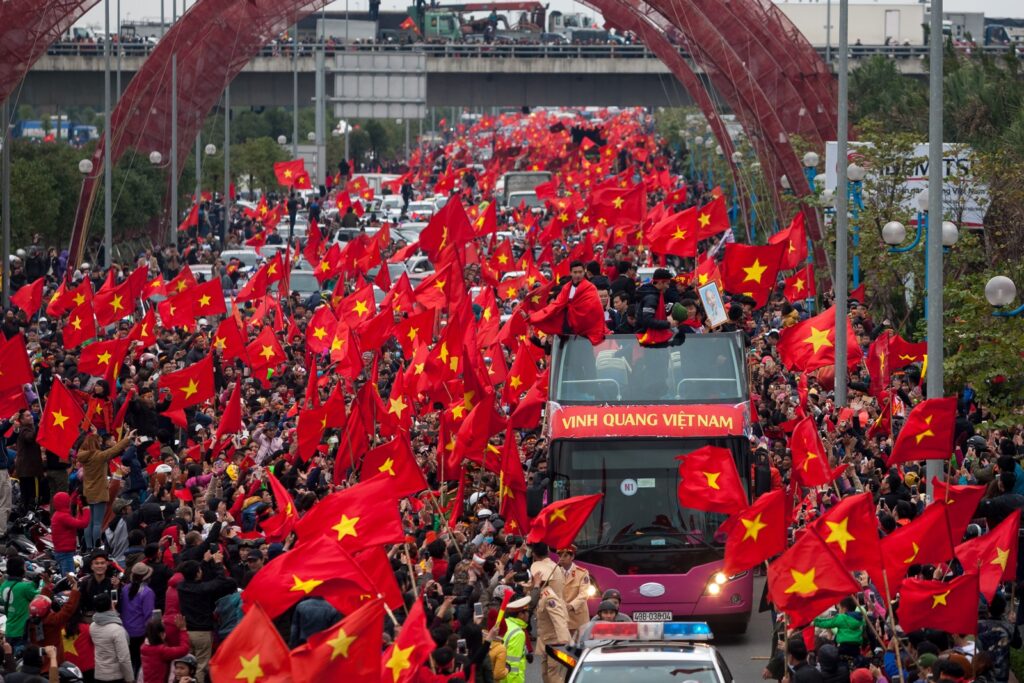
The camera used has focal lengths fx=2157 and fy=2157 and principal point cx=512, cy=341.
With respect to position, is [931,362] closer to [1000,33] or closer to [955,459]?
[955,459]

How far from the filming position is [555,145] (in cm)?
9456

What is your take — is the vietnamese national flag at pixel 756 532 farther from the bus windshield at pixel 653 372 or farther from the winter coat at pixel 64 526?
the winter coat at pixel 64 526

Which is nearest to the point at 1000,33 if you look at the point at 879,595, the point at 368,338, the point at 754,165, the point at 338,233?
the point at 754,165

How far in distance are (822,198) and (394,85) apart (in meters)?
37.2

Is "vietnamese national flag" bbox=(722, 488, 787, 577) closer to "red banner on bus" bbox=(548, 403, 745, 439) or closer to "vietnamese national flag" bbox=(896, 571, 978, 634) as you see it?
"vietnamese national flag" bbox=(896, 571, 978, 634)

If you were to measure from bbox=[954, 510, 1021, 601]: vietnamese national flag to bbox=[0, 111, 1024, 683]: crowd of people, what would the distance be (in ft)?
1.16

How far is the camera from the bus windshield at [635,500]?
1936 cm

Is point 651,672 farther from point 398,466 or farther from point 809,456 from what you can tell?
point 398,466

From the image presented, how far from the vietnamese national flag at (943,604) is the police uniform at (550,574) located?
13.7 feet

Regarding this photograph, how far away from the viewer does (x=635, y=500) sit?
19438 mm

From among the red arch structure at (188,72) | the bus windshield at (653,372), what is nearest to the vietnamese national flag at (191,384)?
the bus windshield at (653,372)

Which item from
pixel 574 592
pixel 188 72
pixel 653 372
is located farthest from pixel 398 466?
pixel 188 72

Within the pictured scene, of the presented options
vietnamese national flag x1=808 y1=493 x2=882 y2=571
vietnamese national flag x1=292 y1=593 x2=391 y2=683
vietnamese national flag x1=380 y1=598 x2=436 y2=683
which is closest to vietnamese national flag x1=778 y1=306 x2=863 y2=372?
vietnamese national flag x1=808 y1=493 x2=882 y2=571

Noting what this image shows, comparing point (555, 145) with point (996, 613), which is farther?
point (555, 145)
